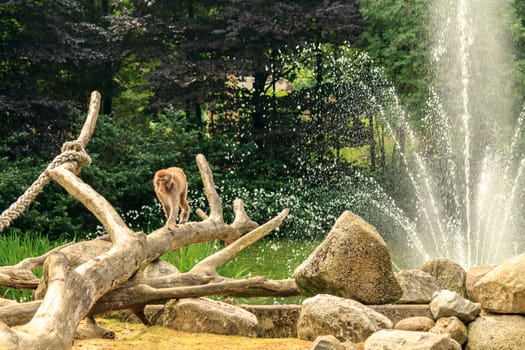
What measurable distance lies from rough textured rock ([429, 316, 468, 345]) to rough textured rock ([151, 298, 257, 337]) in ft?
4.71

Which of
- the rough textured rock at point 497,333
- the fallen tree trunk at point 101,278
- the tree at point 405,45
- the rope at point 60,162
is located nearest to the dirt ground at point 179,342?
the fallen tree trunk at point 101,278

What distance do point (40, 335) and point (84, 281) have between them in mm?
831

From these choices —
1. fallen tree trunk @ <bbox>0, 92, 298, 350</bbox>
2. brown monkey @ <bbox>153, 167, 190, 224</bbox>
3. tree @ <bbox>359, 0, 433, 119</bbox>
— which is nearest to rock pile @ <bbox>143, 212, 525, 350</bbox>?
fallen tree trunk @ <bbox>0, 92, 298, 350</bbox>

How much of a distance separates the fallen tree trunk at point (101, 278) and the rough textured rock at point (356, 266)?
0.57 m

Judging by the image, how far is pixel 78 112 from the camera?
1548cm

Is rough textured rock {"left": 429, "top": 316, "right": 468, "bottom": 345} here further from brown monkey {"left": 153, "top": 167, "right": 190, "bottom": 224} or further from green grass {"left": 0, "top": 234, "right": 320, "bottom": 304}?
green grass {"left": 0, "top": 234, "right": 320, "bottom": 304}

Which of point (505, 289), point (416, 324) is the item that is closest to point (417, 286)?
point (416, 324)

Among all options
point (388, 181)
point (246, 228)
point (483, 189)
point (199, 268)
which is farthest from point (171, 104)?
point (199, 268)

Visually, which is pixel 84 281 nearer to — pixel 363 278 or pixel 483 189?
pixel 363 278

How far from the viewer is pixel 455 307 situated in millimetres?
5504

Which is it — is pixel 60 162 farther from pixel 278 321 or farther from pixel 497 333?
pixel 497 333

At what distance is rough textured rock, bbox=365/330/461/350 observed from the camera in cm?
484

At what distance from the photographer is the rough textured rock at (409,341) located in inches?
190

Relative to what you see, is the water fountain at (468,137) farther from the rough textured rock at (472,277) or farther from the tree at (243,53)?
the rough textured rock at (472,277)
